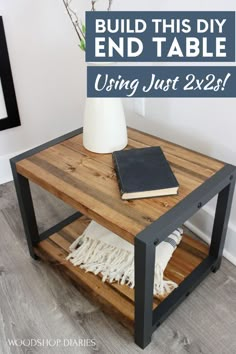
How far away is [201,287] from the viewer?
3.82 ft

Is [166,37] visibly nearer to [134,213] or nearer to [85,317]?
[134,213]

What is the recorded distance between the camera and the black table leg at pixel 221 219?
1008 mm

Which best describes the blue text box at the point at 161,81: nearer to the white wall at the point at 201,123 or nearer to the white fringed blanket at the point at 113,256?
the white wall at the point at 201,123

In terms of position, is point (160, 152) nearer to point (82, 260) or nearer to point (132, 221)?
point (132, 221)

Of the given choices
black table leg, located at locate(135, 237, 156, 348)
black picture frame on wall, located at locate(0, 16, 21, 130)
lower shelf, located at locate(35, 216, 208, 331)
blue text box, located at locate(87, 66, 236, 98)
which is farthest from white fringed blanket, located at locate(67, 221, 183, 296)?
black picture frame on wall, located at locate(0, 16, 21, 130)

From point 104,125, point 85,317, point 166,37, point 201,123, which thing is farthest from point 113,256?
point 166,37

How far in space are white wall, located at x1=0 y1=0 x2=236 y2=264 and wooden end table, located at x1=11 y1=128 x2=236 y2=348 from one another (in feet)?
0.55

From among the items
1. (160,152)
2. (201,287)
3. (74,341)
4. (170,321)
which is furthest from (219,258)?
(74,341)

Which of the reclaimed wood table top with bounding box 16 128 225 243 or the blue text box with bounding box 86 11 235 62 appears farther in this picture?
the blue text box with bounding box 86 11 235 62

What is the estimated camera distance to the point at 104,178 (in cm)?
97

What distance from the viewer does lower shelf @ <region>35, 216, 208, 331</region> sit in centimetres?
102

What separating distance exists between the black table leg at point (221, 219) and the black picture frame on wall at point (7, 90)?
108 cm

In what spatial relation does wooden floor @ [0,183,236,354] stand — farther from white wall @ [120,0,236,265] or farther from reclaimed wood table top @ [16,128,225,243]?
reclaimed wood table top @ [16,128,225,243]

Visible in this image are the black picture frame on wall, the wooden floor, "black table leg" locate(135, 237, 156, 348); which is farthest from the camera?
the black picture frame on wall
